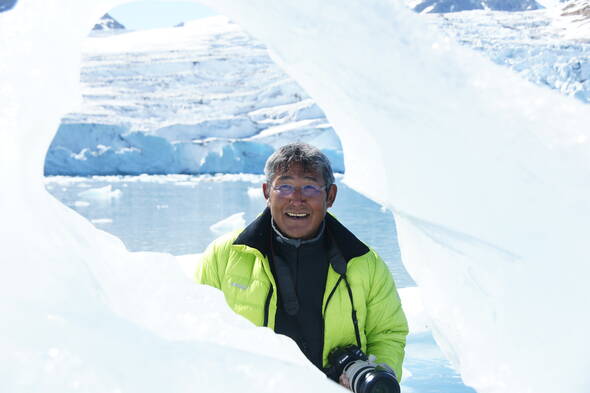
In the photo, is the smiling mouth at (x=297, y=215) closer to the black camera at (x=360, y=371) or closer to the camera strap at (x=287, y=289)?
the camera strap at (x=287, y=289)

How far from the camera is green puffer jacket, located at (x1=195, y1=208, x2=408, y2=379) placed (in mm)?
1594

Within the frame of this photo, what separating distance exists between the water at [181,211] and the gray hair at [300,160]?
445 cm

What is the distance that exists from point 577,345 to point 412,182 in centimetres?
50

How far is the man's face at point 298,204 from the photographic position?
1.58 m

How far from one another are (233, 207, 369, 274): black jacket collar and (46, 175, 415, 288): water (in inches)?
172

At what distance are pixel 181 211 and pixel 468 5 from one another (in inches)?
2269

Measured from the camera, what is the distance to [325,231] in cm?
169

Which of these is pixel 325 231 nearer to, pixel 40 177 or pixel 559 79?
pixel 40 177

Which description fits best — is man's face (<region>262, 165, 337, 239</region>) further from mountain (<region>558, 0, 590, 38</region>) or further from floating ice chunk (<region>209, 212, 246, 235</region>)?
mountain (<region>558, 0, 590, 38</region>)

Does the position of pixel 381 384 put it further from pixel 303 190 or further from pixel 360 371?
pixel 303 190

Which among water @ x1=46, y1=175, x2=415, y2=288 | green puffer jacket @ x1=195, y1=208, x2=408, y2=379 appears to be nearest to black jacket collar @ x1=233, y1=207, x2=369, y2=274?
green puffer jacket @ x1=195, y1=208, x2=408, y2=379

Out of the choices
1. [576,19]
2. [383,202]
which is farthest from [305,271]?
[576,19]

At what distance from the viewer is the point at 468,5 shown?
6272cm

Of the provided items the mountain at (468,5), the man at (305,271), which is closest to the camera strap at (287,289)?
the man at (305,271)
